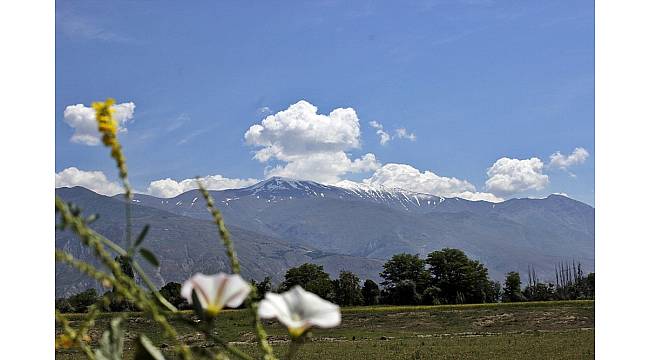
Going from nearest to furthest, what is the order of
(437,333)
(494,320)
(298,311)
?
(298,311) → (437,333) → (494,320)

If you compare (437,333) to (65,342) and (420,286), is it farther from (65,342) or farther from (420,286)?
(65,342)

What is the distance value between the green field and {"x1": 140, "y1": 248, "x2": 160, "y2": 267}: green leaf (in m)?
9.51

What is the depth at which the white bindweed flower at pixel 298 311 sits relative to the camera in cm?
33

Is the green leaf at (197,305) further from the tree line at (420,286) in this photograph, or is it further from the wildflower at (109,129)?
the tree line at (420,286)

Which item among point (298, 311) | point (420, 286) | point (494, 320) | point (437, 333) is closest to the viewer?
point (298, 311)

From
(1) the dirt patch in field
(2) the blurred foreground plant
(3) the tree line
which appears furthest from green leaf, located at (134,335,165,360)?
(3) the tree line

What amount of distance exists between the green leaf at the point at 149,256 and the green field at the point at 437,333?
9.51 m

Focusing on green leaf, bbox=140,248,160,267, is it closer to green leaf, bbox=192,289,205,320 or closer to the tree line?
green leaf, bbox=192,289,205,320

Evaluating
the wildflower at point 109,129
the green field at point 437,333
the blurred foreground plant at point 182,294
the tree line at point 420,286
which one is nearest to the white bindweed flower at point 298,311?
the blurred foreground plant at point 182,294

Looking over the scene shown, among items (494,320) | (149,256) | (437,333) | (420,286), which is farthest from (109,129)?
(420,286)

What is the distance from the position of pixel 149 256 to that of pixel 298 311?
0.35 ft

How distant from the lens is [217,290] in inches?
13.7
